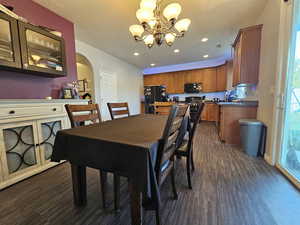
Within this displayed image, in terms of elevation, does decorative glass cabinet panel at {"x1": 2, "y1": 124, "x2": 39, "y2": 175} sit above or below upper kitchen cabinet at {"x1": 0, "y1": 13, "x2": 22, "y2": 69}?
below

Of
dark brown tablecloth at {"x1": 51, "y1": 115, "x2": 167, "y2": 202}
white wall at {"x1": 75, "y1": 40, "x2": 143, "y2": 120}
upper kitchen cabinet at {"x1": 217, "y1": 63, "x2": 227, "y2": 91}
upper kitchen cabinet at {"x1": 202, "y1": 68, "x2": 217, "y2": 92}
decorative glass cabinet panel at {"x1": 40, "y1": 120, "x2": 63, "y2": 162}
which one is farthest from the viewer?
upper kitchen cabinet at {"x1": 202, "y1": 68, "x2": 217, "y2": 92}

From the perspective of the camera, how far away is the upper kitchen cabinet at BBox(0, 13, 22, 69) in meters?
1.54

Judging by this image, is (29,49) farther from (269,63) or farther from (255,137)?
(255,137)

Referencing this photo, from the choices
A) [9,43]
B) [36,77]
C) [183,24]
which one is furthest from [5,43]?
[183,24]

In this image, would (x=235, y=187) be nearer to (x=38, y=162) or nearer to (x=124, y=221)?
(x=124, y=221)

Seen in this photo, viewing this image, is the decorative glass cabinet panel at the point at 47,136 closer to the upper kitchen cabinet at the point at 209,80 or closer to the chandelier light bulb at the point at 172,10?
the chandelier light bulb at the point at 172,10

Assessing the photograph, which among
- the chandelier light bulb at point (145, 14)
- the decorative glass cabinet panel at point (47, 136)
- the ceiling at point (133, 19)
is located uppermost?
the ceiling at point (133, 19)

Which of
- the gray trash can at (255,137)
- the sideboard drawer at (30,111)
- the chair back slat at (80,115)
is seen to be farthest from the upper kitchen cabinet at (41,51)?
the gray trash can at (255,137)

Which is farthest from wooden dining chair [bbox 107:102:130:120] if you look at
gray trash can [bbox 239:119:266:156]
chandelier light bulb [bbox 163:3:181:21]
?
gray trash can [bbox 239:119:266:156]

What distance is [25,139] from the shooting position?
67.1 inches

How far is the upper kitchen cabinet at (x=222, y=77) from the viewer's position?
5402 millimetres

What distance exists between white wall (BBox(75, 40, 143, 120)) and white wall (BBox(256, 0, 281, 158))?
12.8ft

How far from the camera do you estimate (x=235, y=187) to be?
1.49 meters

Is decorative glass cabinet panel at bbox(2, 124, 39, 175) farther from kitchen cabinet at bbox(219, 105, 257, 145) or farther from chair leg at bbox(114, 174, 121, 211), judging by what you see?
kitchen cabinet at bbox(219, 105, 257, 145)
